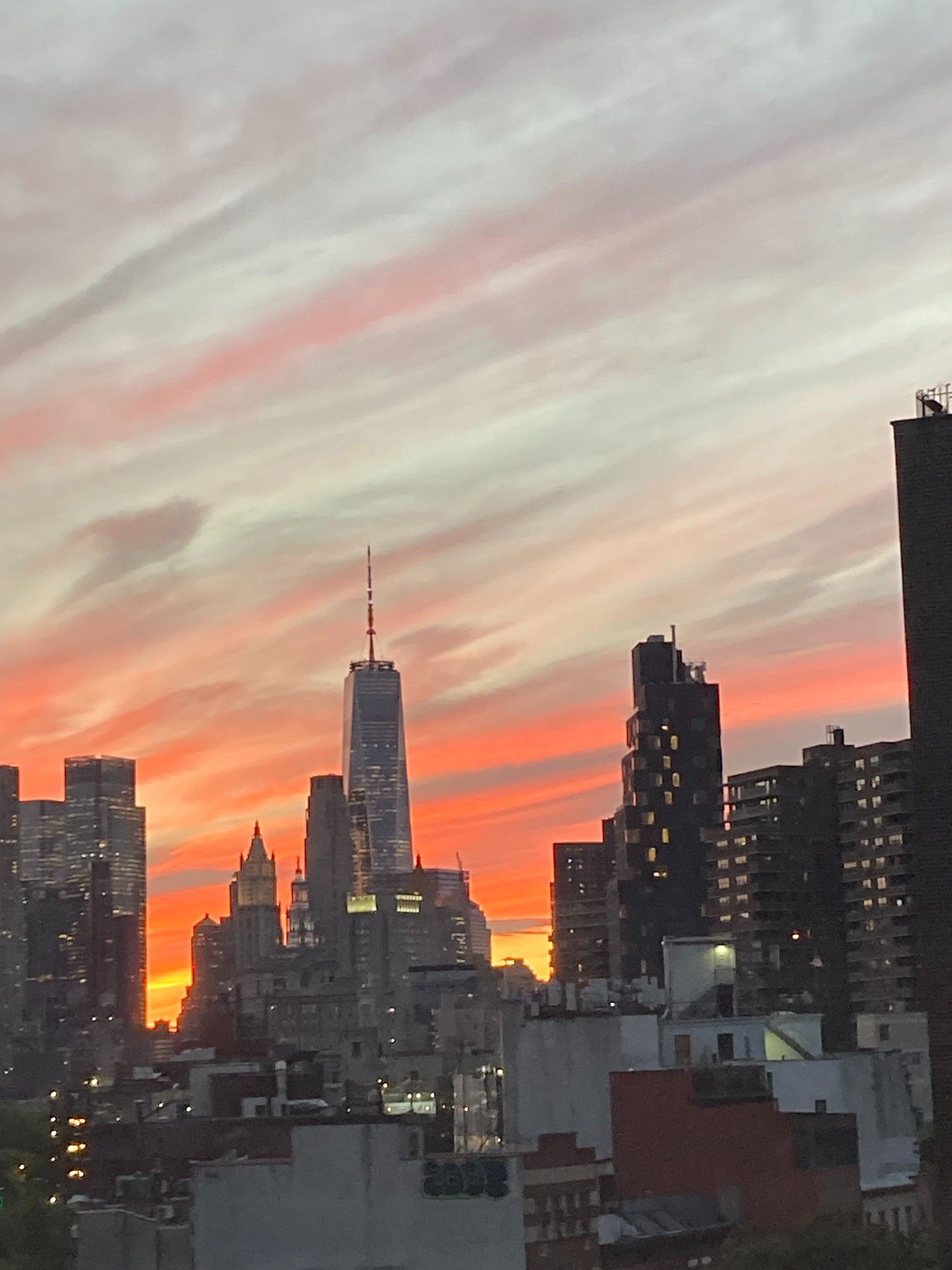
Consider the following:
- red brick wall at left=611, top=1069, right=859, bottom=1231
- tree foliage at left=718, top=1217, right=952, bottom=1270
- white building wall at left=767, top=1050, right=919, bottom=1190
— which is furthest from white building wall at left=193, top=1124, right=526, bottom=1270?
white building wall at left=767, top=1050, right=919, bottom=1190

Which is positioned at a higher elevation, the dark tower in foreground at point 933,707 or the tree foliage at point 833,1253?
the dark tower in foreground at point 933,707

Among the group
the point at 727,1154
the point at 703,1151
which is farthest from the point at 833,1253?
the point at 703,1151

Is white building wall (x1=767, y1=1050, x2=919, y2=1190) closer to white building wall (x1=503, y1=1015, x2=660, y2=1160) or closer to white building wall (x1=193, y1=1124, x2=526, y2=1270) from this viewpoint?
white building wall (x1=503, y1=1015, x2=660, y2=1160)

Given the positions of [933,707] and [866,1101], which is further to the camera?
[866,1101]

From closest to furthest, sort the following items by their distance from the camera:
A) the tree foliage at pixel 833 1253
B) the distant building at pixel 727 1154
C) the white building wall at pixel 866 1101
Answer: the tree foliage at pixel 833 1253, the distant building at pixel 727 1154, the white building wall at pixel 866 1101

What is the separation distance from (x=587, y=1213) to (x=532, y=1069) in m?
16.2

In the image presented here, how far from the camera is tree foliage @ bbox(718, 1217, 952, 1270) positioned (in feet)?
248

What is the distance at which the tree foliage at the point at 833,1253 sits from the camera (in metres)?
75.7

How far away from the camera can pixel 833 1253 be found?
76.5 m

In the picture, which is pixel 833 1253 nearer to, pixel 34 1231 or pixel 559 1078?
pixel 559 1078

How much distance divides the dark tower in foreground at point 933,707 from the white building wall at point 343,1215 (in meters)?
15.3

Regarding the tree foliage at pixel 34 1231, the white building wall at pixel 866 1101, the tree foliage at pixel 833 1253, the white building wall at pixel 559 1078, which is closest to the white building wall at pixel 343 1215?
the tree foliage at pixel 833 1253

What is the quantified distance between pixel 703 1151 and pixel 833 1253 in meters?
26.7

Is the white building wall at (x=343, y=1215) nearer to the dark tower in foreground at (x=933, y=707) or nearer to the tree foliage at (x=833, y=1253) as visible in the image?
the tree foliage at (x=833, y=1253)
